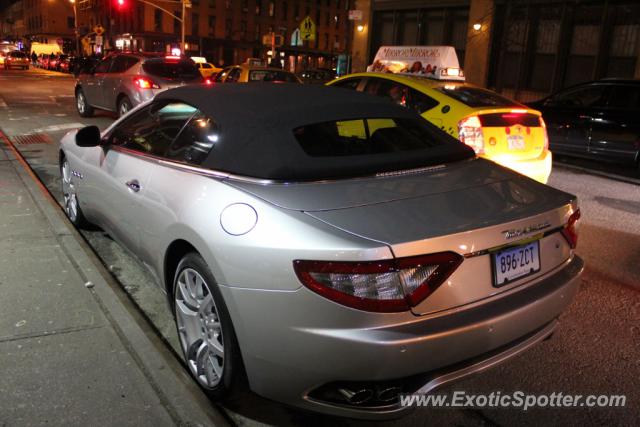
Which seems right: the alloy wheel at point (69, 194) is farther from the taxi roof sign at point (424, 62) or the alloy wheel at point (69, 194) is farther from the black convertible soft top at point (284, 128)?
the taxi roof sign at point (424, 62)

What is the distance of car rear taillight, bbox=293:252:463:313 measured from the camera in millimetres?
2240

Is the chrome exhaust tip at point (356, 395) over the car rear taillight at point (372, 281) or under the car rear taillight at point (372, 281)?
under

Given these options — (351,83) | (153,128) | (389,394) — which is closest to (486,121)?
(351,83)

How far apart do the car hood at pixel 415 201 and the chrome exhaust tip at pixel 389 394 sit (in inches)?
25.4

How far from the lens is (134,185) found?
366 centimetres

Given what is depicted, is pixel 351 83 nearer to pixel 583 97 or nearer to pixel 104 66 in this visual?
pixel 583 97

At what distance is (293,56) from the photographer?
73312mm

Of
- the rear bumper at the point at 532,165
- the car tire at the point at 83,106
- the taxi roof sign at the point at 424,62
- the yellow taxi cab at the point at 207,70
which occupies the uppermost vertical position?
the taxi roof sign at the point at 424,62

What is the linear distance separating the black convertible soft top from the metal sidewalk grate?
723 centimetres

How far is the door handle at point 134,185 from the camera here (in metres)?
3.62

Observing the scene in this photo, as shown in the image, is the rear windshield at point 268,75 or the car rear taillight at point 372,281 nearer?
the car rear taillight at point 372,281

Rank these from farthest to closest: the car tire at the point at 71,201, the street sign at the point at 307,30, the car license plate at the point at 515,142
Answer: the street sign at the point at 307,30, the car license plate at the point at 515,142, the car tire at the point at 71,201

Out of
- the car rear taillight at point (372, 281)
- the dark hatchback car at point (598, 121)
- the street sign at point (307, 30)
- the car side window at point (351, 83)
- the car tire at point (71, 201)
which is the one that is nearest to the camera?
the car rear taillight at point (372, 281)

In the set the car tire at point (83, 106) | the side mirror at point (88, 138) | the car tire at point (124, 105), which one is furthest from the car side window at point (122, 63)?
the side mirror at point (88, 138)
